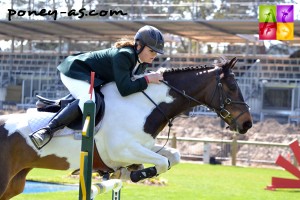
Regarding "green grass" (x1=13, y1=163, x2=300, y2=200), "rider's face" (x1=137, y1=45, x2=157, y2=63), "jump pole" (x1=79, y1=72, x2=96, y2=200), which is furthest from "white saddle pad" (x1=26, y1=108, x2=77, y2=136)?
"green grass" (x1=13, y1=163, x2=300, y2=200)

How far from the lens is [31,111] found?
7.27 metres

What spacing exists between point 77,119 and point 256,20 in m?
22.4

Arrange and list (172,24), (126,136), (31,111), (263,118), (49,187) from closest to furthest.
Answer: (126,136), (31,111), (49,187), (263,118), (172,24)

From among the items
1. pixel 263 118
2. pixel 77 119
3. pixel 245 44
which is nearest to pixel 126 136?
pixel 77 119

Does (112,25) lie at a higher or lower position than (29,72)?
higher

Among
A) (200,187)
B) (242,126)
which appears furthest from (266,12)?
(242,126)

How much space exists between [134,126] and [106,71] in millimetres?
642

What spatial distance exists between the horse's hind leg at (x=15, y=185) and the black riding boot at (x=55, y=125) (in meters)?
0.62

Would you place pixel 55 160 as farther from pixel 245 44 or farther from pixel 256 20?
pixel 245 44

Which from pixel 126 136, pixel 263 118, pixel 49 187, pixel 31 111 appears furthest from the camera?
pixel 263 118

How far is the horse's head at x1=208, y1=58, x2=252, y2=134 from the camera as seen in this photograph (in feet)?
23.4

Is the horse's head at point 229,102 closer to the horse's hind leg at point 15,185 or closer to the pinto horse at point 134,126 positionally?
the pinto horse at point 134,126

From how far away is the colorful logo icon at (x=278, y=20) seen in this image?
28.4 metres

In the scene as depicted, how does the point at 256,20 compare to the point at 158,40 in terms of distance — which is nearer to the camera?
the point at 158,40
